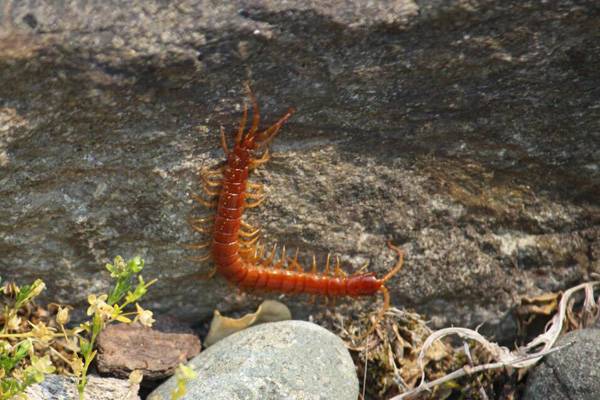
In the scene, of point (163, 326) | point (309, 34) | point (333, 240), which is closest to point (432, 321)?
point (333, 240)

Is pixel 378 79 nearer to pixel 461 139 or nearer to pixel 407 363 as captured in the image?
pixel 461 139

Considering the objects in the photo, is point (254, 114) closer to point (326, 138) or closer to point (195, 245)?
point (326, 138)

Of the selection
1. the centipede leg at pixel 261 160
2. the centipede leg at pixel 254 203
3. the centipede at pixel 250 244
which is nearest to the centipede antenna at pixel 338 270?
the centipede at pixel 250 244

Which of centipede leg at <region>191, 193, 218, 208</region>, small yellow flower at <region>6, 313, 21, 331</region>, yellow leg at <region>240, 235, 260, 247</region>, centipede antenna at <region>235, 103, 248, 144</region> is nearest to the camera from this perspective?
small yellow flower at <region>6, 313, 21, 331</region>

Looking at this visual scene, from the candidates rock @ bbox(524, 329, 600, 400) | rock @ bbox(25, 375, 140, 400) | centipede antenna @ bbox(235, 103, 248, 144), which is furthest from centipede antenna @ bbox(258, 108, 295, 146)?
rock @ bbox(524, 329, 600, 400)

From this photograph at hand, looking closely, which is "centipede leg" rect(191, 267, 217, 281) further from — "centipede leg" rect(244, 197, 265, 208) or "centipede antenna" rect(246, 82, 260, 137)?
"centipede antenna" rect(246, 82, 260, 137)
